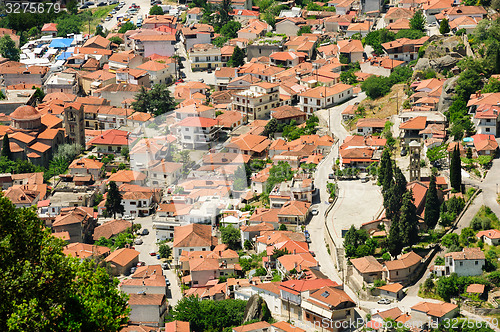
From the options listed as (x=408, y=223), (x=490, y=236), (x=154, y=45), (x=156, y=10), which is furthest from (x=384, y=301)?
(x=156, y=10)

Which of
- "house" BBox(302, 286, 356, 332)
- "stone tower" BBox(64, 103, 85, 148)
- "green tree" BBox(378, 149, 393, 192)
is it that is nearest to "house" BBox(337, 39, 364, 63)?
"stone tower" BBox(64, 103, 85, 148)

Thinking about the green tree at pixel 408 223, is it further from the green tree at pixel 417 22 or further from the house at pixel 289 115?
the green tree at pixel 417 22

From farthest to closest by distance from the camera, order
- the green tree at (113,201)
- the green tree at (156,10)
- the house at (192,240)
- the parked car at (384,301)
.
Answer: the green tree at (156,10) → the green tree at (113,201) → the house at (192,240) → the parked car at (384,301)

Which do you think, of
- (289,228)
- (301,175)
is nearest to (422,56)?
(301,175)

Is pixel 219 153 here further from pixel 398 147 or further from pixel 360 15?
pixel 360 15

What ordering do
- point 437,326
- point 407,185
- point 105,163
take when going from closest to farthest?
1. point 437,326
2. point 407,185
3. point 105,163

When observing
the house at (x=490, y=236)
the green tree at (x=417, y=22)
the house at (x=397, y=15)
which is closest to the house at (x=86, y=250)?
the house at (x=490, y=236)

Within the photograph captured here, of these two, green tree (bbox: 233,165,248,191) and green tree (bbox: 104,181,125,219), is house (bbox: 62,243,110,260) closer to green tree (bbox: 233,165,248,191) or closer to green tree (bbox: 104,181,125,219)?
green tree (bbox: 104,181,125,219)
